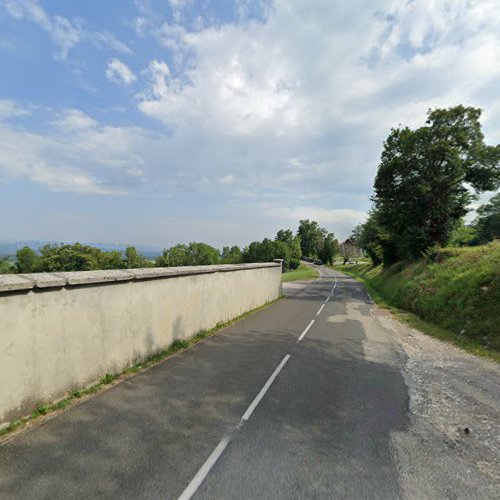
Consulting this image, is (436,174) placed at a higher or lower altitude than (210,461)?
higher

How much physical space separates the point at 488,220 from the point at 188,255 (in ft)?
269

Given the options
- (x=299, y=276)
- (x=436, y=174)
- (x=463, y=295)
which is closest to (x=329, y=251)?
(x=299, y=276)

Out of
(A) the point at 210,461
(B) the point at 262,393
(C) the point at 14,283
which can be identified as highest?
(C) the point at 14,283

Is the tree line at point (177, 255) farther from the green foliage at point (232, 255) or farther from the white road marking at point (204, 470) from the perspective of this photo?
the white road marking at point (204, 470)

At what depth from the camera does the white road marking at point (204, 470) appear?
3307 millimetres

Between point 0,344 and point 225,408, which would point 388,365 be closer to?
point 225,408

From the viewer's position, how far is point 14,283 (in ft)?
14.9

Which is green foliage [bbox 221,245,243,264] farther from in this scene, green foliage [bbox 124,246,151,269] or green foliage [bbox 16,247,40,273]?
green foliage [bbox 16,247,40,273]

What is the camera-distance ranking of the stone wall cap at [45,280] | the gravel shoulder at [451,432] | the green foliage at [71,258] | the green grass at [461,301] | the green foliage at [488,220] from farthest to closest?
the green foliage at [71,258]
the green foliage at [488,220]
the green grass at [461,301]
the stone wall cap at [45,280]
the gravel shoulder at [451,432]

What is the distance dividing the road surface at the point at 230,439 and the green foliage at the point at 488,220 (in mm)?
42636

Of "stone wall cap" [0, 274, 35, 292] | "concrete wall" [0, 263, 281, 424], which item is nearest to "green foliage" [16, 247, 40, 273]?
"concrete wall" [0, 263, 281, 424]

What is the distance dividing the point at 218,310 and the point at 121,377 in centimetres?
585

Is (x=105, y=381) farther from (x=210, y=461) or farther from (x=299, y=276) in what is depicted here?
(x=299, y=276)

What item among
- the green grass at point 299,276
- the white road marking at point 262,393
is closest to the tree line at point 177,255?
the green grass at point 299,276
